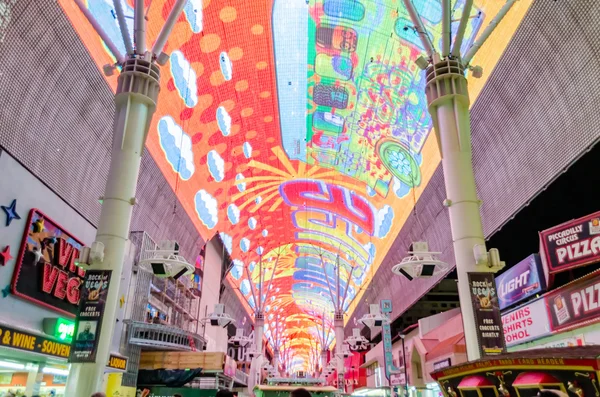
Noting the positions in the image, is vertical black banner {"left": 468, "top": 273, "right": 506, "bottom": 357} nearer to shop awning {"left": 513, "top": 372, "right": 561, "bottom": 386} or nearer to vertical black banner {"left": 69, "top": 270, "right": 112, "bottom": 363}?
shop awning {"left": 513, "top": 372, "right": 561, "bottom": 386}

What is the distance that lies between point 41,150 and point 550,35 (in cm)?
1324

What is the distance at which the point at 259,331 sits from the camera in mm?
42625

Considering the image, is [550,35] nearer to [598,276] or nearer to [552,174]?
[552,174]

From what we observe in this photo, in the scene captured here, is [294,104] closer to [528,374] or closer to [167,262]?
→ [167,262]

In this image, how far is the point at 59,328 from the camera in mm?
13312

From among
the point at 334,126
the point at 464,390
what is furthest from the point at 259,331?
the point at 464,390

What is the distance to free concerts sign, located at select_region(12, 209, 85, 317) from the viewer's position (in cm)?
1200

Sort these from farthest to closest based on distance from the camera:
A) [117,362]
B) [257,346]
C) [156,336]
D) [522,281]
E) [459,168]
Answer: [257,346]
[156,336]
[117,362]
[522,281]
[459,168]

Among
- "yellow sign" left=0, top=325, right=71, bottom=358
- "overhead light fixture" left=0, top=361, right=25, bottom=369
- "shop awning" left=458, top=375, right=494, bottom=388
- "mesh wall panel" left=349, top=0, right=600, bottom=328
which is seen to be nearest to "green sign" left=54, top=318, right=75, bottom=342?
"yellow sign" left=0, top=325, right=71, bottom=358

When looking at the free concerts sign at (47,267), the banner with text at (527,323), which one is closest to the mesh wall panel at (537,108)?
the banner with text at (527,323)

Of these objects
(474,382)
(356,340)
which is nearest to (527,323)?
(474,382)

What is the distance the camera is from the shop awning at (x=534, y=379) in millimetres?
4039

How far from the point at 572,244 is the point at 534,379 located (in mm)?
7879

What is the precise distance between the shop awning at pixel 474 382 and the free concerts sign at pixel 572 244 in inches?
263
